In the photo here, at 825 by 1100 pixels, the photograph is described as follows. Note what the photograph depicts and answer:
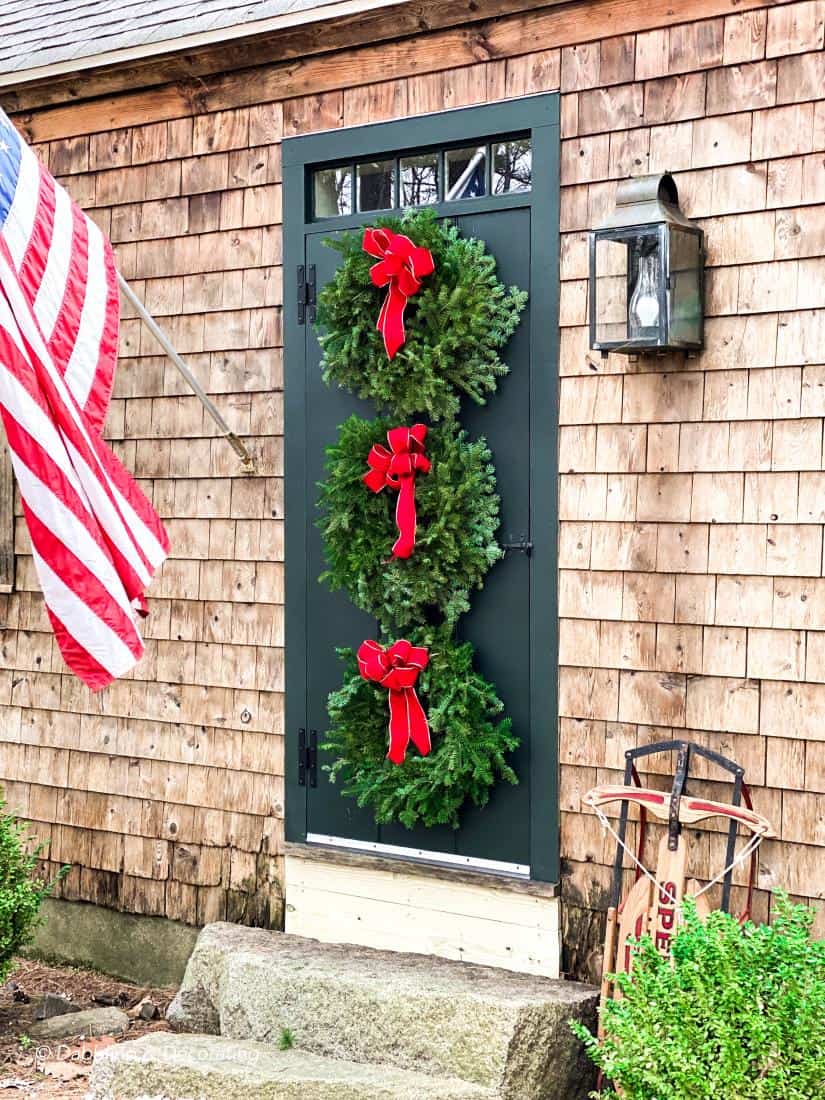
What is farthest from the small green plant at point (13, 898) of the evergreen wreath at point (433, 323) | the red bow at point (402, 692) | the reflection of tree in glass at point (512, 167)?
the reflection of tree in glass at point (512, 167)

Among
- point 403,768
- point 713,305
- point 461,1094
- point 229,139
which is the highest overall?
point 229,139

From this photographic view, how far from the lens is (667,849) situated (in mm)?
4457

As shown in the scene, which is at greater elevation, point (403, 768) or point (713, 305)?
point (713, 305)

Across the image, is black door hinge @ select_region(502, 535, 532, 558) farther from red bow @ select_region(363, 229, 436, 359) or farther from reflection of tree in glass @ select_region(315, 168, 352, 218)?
reflection of tree in glass @ select_region(315, 168, 352, 218)

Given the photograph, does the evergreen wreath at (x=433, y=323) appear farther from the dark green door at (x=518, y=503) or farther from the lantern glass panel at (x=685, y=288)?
the lantern glass panel at (x=685, y=288)

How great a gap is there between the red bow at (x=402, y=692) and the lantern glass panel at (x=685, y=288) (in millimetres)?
1410

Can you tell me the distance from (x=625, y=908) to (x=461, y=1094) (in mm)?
761

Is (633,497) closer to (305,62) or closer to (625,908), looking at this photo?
(625,908)

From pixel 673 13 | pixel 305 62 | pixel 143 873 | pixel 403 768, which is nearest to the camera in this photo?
pixel 673 13

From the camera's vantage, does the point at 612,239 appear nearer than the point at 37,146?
Yes

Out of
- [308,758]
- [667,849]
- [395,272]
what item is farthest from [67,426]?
[667,849]

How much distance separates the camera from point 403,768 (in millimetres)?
5074

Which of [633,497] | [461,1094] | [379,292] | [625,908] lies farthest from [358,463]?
[461,1094]

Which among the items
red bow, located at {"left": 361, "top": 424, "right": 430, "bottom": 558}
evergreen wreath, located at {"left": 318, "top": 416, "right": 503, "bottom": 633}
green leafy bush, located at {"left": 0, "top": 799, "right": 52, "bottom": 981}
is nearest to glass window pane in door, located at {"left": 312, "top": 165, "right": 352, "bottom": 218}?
evergreen wreath, located at {"left": 318, "top": 416, "right": 503, "bottom": 633}
